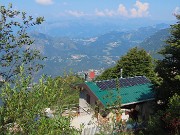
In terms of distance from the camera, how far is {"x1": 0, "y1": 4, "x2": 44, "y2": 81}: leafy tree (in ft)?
38.4

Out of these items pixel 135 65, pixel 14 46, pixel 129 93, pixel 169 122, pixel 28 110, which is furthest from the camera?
pixel 135 65

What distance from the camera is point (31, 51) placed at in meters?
12.9

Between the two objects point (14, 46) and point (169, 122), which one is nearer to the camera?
point (14, 46)

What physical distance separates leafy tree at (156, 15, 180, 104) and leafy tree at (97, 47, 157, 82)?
90.6 feet

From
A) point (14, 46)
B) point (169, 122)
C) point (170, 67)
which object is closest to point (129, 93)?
point (170, 67)

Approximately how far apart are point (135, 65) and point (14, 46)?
45.6 metres

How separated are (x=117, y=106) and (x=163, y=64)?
14.7 meters

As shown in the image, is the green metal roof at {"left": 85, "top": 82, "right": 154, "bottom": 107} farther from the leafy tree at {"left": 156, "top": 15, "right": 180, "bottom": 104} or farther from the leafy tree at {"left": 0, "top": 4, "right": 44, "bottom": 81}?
the leafy tree at {"left": 0, "top": 4, "right": 44, "bottom": 81}

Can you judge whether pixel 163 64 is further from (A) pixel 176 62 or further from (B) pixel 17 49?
(B) pixel 17 49

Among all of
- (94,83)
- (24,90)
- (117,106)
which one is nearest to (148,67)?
(94,83)

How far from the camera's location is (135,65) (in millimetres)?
56000

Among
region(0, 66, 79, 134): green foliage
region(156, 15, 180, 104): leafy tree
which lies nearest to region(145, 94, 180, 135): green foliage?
region(156, 15, 180, 104): leafy tree

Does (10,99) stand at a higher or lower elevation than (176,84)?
lower

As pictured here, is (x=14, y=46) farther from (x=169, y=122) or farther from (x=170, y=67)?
(x=170, y=67)
